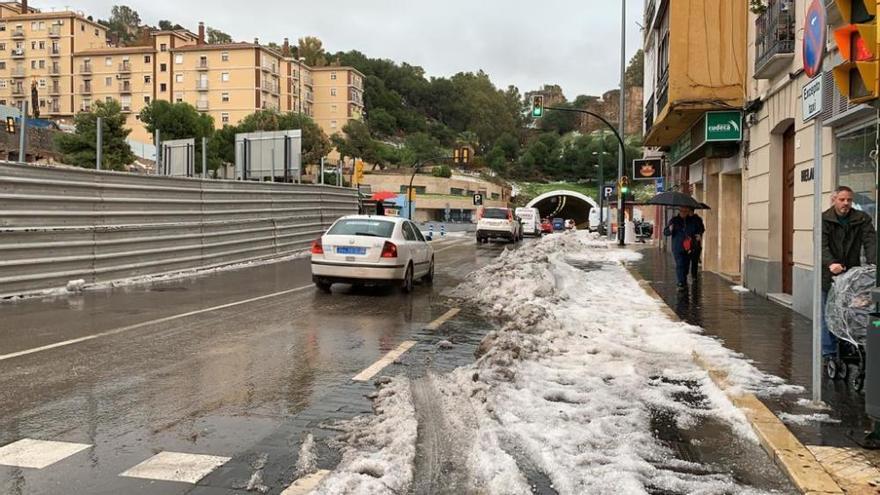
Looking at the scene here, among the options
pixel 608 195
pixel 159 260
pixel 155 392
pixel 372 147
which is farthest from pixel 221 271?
pixel 372 147

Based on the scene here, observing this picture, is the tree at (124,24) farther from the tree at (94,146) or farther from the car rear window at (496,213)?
the car rear window at (496,213)

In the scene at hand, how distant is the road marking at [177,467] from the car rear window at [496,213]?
30.8 meters

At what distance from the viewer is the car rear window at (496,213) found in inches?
1371

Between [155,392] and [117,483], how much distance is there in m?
2.07

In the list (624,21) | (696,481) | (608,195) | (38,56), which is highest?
(38,56)

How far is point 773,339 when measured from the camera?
28.6 feet

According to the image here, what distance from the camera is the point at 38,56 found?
10875 centimetres

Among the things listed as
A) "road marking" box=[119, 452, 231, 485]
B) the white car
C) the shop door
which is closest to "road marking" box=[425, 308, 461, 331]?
the white car

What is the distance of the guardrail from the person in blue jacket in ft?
36.4

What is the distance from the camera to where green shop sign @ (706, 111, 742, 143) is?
1538 cm

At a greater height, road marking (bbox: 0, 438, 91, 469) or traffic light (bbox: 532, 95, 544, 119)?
traffic light (bbox: 532, 95, 544, 119)

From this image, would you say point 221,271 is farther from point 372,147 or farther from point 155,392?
point 372,147

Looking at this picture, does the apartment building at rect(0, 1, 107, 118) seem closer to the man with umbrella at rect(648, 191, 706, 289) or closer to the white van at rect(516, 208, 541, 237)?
the white van at rect(516, 208, 541, 237)

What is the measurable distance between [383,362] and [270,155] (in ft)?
67.9
